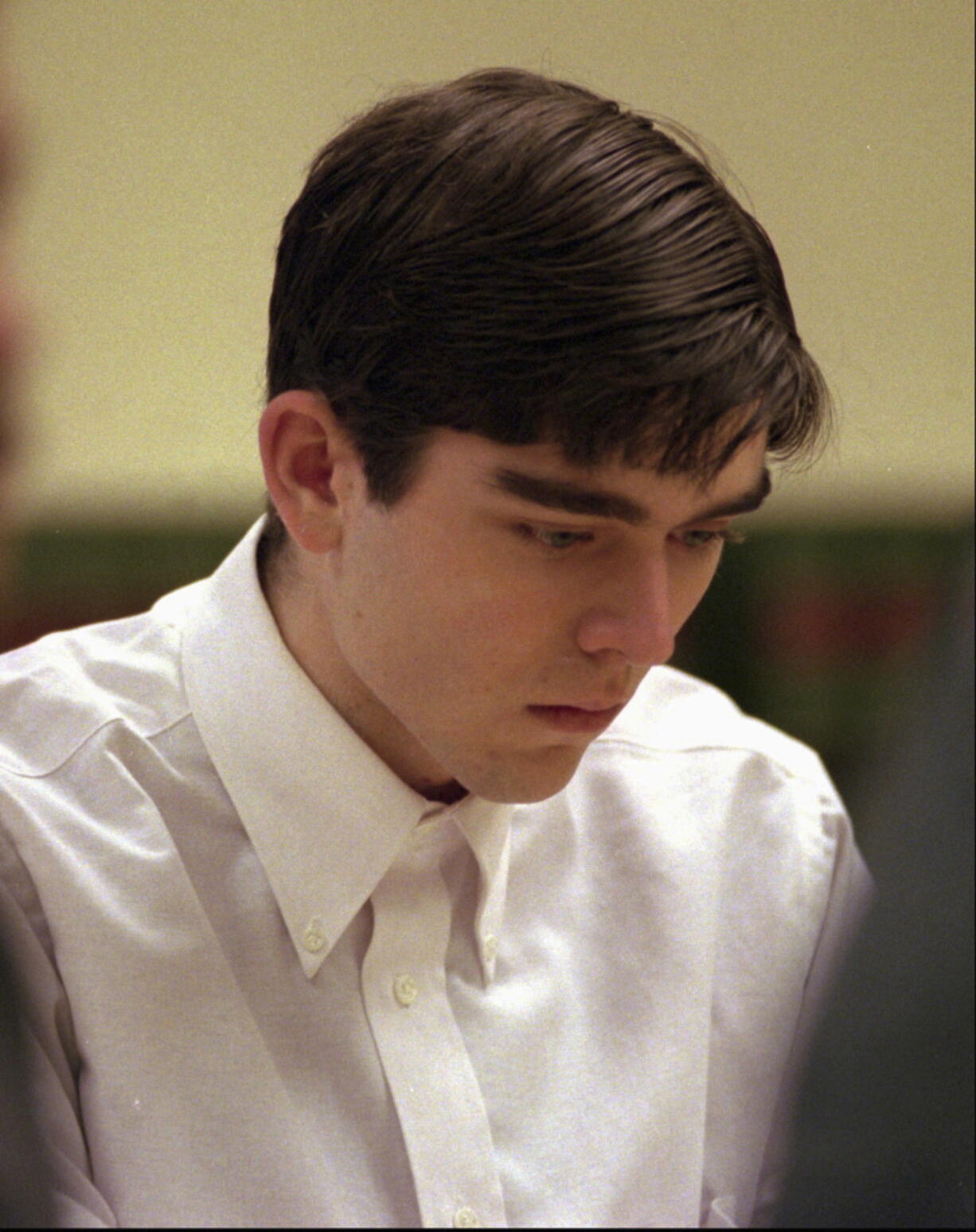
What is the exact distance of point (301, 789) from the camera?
0.91m

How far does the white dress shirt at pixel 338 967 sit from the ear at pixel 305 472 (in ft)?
0.30

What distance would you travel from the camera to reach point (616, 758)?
1088mm

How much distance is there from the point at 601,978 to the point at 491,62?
53 centimetres

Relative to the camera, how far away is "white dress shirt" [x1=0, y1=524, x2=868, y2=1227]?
821 millimetres

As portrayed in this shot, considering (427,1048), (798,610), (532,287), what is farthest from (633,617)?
(798,610)

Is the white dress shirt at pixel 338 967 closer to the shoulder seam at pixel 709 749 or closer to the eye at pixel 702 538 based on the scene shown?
the shoulder seam at pixel 709 749

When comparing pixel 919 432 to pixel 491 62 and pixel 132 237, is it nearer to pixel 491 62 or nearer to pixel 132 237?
pixel 491 62

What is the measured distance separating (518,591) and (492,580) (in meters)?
Result: 0.01

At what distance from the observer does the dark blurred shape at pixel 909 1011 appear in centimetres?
48

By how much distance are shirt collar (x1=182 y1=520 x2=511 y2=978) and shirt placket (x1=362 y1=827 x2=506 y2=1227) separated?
2 cm

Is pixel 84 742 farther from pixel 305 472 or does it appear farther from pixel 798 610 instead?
pixel 798 610

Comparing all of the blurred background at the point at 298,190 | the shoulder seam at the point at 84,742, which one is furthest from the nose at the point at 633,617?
the shoulder seam at the point at 84,742

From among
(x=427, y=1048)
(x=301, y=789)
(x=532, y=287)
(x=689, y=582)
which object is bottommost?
(x=427, y=1048)

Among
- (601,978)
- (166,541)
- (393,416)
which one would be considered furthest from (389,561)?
(166,541)
